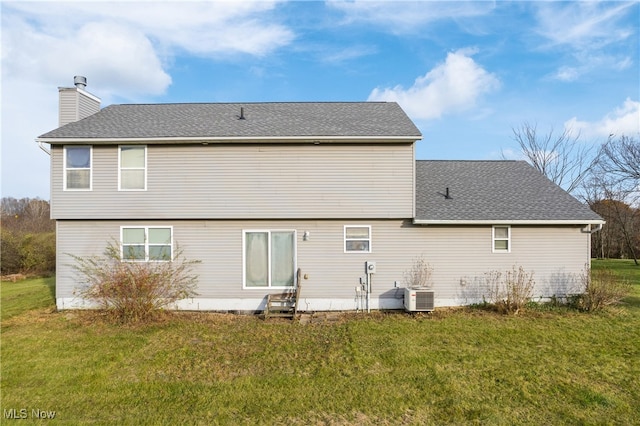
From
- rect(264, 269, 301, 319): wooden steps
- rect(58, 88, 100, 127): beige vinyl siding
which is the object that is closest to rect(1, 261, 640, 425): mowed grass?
rect(264, 269, 301, 319): wooden steps

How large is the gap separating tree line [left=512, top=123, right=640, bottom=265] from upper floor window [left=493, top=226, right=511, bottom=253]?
21.7m

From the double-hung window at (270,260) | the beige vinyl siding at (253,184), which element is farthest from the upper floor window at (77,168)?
the double-hung window at (270,260)

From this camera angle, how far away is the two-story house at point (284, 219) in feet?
33.6

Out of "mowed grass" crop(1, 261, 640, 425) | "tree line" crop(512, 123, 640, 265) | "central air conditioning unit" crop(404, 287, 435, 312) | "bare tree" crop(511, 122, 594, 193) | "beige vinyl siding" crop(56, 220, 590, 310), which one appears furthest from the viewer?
"bare tree" crop(511, 122, 594, 193)

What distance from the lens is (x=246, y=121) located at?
11.3 metres

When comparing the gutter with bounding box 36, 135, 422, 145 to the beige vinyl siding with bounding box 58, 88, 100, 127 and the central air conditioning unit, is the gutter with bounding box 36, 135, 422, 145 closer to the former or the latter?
the beige vinyl siding with bounding box 58, 88, 100, 127

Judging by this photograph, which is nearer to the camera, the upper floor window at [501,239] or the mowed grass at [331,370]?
the mowed grass at [331,370]

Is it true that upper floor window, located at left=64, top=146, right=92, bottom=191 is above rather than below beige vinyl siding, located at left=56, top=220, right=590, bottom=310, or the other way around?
above

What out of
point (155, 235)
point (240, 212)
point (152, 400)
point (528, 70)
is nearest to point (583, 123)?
point (528, 70)

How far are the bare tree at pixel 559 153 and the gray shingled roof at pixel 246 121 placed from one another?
22675mm

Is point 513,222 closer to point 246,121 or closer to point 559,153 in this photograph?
point 246,121

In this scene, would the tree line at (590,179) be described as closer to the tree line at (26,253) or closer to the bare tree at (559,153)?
the bare tree at (559,153)

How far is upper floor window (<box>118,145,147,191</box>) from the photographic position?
10.4 m

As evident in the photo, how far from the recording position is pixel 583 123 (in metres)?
27.9
